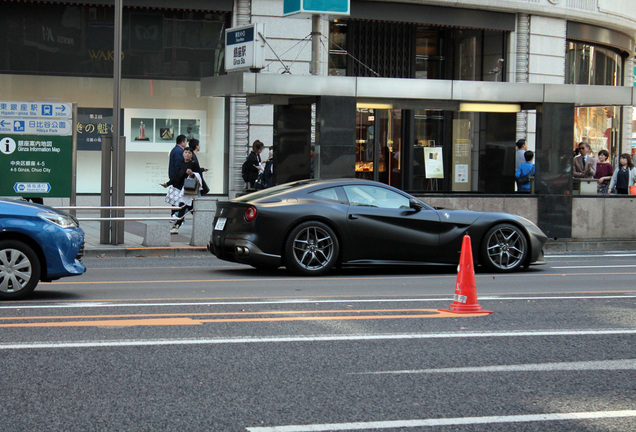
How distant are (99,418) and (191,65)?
19.6 metres

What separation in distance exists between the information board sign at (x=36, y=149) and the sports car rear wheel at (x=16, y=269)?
21.8 ft

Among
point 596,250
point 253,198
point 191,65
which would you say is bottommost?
point 596,250

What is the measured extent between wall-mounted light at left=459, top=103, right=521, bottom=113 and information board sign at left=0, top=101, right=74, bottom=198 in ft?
26.0

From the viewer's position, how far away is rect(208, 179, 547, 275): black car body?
11969mm

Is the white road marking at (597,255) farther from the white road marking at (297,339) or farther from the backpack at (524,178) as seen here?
the white road marking at (297,339)

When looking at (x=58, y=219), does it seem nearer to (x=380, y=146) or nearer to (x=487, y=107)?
(x=487, y=107)

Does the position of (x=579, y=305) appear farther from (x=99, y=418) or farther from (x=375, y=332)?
(x=99, y=418)

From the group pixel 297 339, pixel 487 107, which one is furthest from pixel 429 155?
pixel 297 339

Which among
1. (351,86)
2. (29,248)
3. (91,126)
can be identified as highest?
(351,86)

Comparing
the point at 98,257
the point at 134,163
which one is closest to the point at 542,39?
the point at 134,163

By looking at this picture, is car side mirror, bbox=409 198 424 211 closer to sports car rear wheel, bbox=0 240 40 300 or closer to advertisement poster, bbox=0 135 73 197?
sports car rear wheel, bbox=0 240 40 300

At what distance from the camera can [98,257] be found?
1526 centimetres

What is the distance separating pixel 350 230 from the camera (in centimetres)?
1221

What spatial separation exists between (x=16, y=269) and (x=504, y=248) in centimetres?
679
